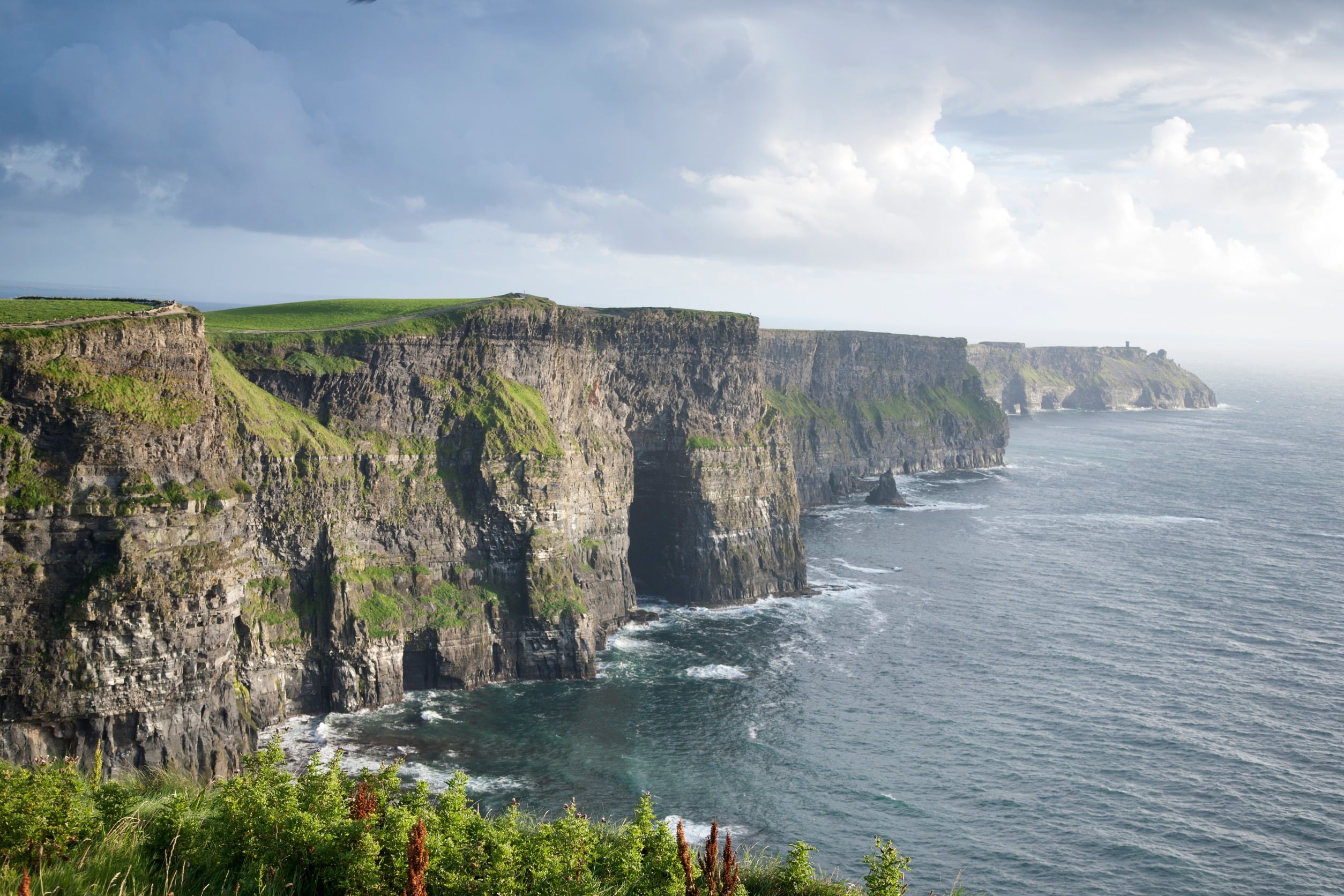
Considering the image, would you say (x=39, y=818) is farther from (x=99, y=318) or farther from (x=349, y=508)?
(x=349, y=508)

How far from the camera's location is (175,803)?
26.2 metres

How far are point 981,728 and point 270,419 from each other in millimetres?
64209

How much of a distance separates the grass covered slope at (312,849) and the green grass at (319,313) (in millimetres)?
73204

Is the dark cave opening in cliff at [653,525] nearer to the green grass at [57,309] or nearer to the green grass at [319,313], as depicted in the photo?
the green grass at [319,313]

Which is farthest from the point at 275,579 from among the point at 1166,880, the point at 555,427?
the point at 1166,880

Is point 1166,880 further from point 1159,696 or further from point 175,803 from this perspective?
point 175,803

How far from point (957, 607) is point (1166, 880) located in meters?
58.8

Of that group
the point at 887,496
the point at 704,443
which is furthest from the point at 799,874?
the point at 887,496

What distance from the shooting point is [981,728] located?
271 feet

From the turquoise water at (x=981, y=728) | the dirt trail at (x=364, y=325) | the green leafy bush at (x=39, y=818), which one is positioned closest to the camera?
the green leafy bush at (x=39, y=818)

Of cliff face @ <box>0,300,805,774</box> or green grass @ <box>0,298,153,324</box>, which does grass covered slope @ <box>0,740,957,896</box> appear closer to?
cliff face @ <box>0,300,805,774</box>

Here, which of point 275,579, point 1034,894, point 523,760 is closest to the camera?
point 1034,894

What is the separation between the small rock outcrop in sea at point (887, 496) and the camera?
611ft

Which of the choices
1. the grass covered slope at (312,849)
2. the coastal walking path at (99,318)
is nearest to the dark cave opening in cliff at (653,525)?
the coastal walking path at (99,318)
